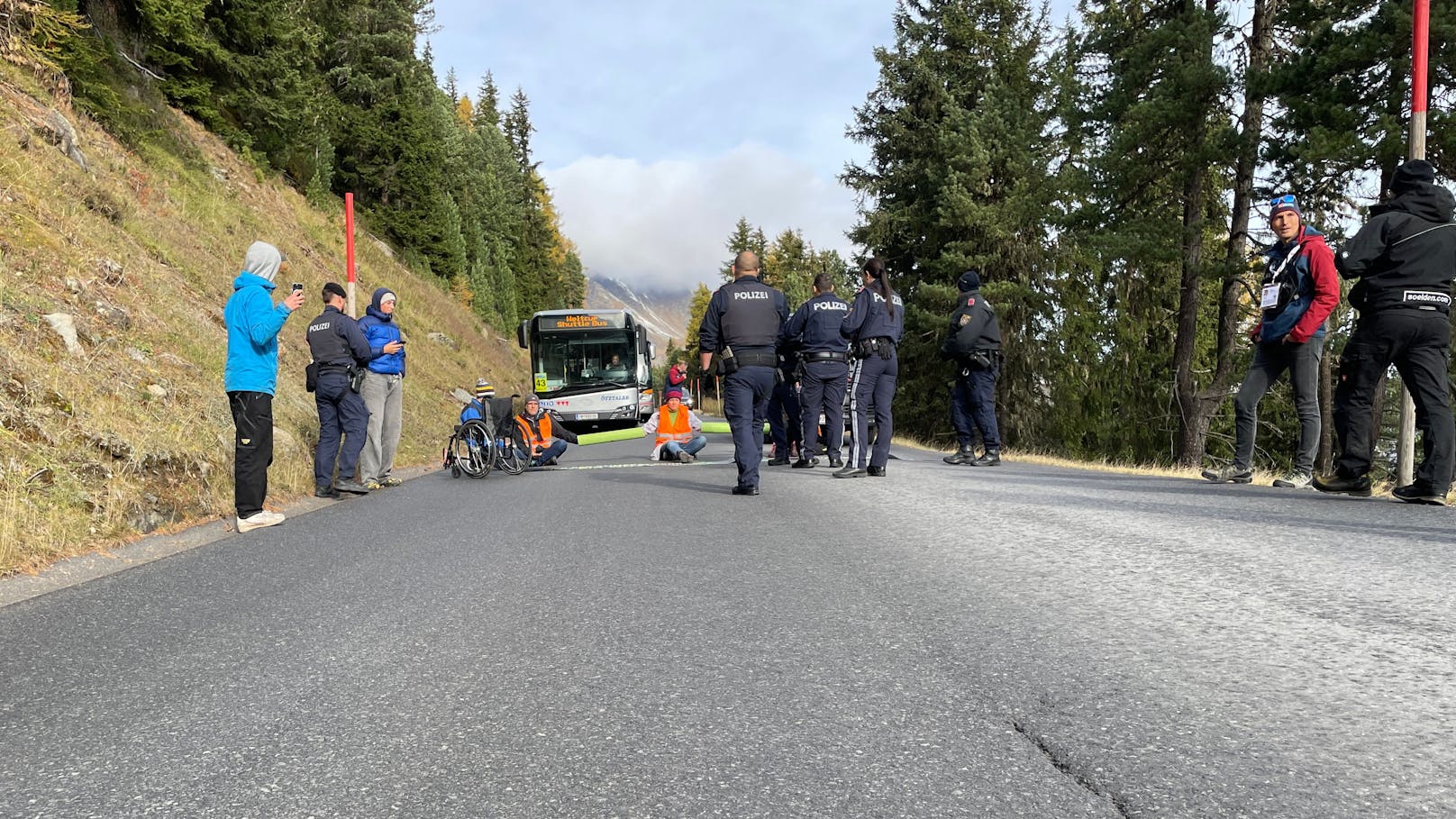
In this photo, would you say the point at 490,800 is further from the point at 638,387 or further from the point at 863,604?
the point at 638,387

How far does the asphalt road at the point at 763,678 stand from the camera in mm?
2074

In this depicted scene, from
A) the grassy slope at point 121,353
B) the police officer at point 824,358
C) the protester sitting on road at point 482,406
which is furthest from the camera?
the protester sitting on road at point 482,406

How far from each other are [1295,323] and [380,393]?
927 centimetres

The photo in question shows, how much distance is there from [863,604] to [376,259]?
31.9 m

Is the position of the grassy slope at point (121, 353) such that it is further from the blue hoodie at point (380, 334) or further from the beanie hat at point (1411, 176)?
the beanie hat at point (1411, 176)

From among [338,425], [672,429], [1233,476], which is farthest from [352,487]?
[1233,476]

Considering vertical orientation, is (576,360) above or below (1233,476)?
above

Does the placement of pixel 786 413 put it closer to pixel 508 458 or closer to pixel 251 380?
pixel 508 458

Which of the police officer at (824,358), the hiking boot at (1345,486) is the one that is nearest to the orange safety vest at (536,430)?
the police officer at (824,358)

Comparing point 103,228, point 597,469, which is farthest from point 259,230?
point 597,469

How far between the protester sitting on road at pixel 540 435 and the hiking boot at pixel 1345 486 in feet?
30.6

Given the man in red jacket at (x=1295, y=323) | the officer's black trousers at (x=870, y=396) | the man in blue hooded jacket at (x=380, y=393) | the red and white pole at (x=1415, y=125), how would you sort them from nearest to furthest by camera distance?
the man in red jacket at (x=1295, y=323)
the red and white pole at (x=1415, y=125)
the officer's black trousers at (x=870, y=396)
the man in blue hooded jacket at (x=380, y=393)

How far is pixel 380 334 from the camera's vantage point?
10.1 m

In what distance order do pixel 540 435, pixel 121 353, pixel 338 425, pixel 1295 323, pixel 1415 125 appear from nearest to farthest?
pixel 1295 323 < pixel 1415 125 < pixel 121 353 < pixel 338 425 < pixel 540 435
